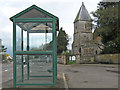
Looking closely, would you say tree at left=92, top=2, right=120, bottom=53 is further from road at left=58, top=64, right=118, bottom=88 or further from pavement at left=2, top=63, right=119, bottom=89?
road at left=58, top=64, right=118, bottom=88

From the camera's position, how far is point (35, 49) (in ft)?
29.6

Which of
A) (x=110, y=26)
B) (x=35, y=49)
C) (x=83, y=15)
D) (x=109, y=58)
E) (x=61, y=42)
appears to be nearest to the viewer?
(x=35, y=49)

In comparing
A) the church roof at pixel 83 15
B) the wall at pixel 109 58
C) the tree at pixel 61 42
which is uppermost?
the church roof at pixel 83 15

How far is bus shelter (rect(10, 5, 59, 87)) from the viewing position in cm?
774

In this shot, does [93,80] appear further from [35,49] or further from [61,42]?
[61,42]

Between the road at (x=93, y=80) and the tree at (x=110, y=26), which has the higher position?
the tree at (x=110, y=26)

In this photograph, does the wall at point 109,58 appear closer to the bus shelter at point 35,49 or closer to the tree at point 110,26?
the tree at point 110,26

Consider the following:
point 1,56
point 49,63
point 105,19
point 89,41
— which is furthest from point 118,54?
point 1,56

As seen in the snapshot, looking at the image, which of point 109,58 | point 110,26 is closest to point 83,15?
point 110,26

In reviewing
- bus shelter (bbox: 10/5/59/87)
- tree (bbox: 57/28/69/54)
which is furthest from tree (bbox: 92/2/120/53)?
tree (bbox: 57/28/69/54)

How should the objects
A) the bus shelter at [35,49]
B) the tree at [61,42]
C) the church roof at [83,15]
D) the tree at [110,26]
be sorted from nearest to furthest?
the bus shelter at [35,49], the tree at [110,26], the church roof at [83,15], the tree at [61,42]

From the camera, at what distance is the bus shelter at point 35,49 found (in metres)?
7.74

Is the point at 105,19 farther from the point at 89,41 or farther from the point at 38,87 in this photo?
the point at 38,87

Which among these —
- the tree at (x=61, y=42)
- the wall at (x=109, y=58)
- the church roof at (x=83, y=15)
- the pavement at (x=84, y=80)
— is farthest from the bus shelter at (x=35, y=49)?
the tree at (x=61, y=42)
